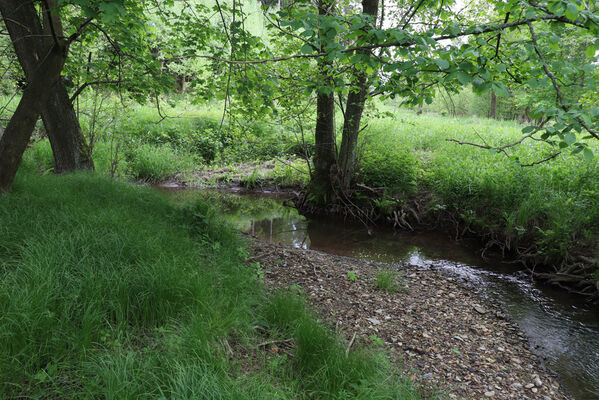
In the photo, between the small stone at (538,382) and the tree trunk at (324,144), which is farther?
the tree trunk at (324,144)

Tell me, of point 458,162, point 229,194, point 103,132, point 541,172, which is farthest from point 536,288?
point 103,132

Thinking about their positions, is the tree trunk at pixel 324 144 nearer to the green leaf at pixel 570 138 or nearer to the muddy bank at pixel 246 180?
the muddy bank at pixel 246 180

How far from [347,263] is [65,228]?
401 cm

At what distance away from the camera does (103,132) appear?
9.57 metres

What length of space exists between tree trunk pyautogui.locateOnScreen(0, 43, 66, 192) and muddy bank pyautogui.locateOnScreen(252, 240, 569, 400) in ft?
11.1

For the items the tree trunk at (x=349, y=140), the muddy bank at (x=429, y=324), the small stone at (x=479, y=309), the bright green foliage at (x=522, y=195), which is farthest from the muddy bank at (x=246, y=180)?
the small stone at (x=479, y=309)

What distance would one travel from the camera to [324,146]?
354 inches

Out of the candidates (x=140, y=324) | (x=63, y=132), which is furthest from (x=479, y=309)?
(x=63, y=132)

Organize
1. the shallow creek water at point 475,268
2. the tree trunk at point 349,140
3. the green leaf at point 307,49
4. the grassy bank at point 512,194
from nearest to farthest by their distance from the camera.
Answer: the green leaf at point 307,49 → the shallow creek water at point 475,268 → the grassy bank at point 512,194 → the tree trunk at point 349,140

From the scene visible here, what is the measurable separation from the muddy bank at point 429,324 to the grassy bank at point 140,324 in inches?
27.4

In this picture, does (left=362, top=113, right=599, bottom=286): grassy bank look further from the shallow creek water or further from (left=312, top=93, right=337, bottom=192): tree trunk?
(left=312, top=93, right=337, bottom=192): tree trunk

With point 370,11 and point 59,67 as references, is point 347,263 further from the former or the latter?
point 370,11

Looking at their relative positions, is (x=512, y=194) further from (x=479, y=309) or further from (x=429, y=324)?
(x=429, y=324)

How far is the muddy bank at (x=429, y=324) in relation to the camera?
3.16 metres
